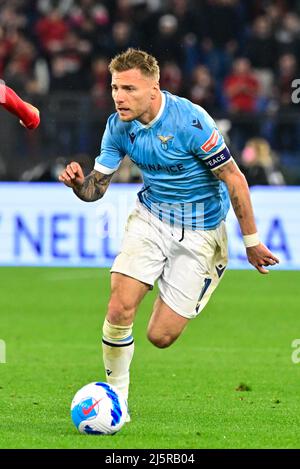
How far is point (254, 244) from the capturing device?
7.52m

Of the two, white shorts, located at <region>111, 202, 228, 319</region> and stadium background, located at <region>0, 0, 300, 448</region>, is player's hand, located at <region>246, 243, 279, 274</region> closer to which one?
white shorts, located at <region>111, 202, 228, 319</region>

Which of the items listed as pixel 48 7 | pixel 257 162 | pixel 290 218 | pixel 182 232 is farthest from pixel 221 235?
pixel 48 7

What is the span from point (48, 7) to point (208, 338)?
1283cm

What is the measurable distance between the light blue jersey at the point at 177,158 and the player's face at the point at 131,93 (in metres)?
0.20

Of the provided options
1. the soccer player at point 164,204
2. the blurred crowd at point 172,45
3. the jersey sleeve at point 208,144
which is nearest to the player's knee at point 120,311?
the soccer player at point 164,204

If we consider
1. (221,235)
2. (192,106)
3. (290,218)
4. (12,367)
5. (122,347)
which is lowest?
(290,218)

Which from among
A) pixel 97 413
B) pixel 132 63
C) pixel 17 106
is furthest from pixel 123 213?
pixel 97 413

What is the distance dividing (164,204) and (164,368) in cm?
255

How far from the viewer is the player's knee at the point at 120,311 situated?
7.41m

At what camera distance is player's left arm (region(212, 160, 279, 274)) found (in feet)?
24.6

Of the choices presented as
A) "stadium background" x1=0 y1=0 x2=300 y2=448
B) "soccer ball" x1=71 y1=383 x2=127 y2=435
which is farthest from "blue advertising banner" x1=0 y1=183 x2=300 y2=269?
"soccer ball" x1=71 y1=383 x2=127 y2=435

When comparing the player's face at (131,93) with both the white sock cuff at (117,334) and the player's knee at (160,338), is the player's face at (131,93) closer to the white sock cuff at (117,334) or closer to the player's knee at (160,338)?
the white sock cuff at (117,334)

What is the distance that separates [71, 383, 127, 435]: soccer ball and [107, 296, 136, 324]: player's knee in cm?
62
